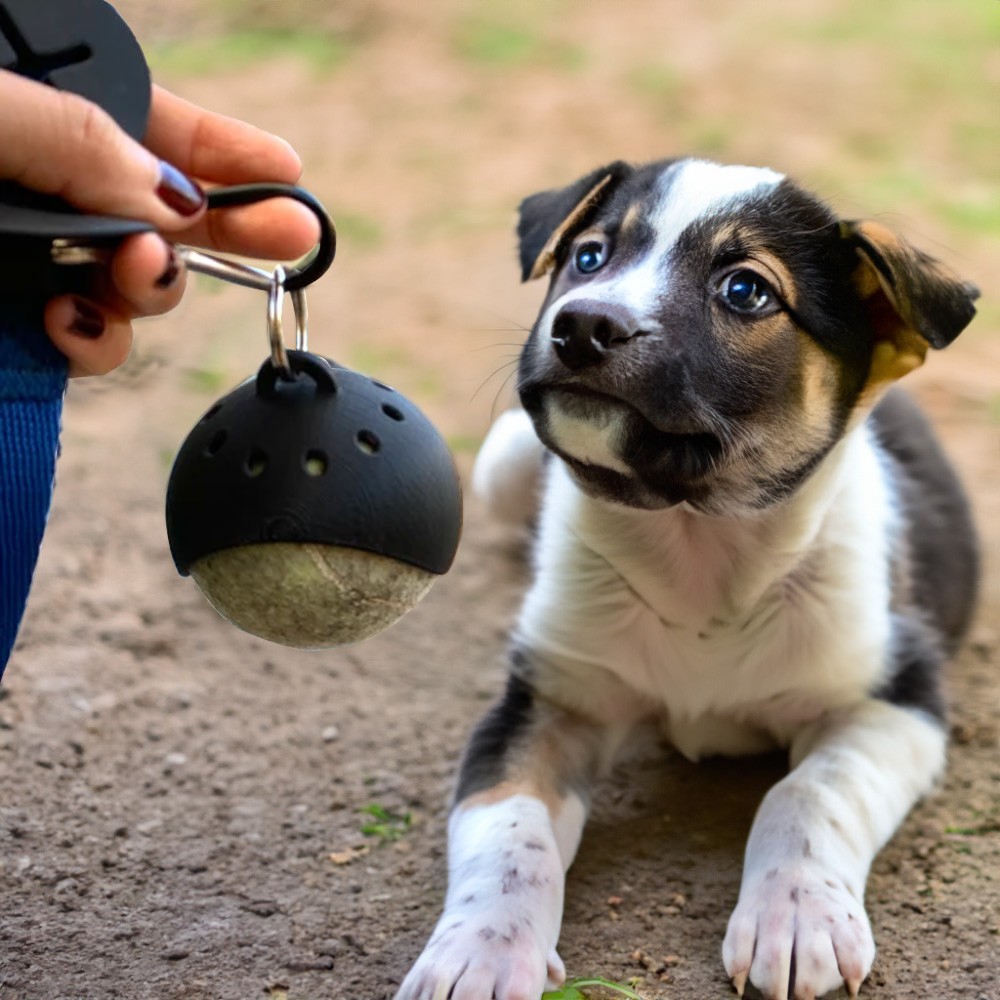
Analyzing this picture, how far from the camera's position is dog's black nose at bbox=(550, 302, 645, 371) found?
2.36m

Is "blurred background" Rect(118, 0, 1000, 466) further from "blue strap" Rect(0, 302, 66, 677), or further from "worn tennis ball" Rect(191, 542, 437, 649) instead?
"worn tennis ball" Rect(191, 542, 437, 649)

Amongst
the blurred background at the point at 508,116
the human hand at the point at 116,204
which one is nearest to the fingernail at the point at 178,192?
the human hand at the point at 116,204

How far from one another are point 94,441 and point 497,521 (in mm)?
1510

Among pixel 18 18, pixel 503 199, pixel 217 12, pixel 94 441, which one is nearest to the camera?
pixel 18 18

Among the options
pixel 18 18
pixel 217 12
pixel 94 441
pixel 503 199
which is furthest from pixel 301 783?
pixel 217 12

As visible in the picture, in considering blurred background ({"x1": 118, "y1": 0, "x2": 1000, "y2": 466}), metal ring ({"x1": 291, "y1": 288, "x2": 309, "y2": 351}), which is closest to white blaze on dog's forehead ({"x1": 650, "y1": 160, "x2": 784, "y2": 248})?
metal ring ({"x1": 291, "y1": 288, "x2": 309, "y2": 351})

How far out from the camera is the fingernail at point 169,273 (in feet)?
6.19

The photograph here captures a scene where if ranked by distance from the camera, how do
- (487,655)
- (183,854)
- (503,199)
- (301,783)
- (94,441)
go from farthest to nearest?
(503,199), (94,441), (487,655), (301,783), (183,854)

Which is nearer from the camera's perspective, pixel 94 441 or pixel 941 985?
pixel 941 985

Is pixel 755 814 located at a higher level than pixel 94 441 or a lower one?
higher

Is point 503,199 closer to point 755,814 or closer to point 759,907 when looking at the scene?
point 755,814

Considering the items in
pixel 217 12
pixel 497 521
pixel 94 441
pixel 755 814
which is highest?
pixel 755 814

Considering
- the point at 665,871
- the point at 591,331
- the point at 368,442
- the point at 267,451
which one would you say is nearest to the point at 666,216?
the point at 591,331

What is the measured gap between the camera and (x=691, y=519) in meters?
2.89
